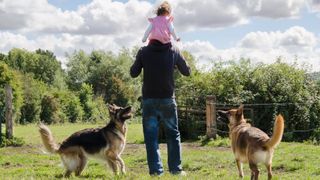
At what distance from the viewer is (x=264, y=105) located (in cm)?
2125

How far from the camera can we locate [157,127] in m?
8.52

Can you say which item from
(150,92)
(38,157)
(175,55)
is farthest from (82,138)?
(38,157)

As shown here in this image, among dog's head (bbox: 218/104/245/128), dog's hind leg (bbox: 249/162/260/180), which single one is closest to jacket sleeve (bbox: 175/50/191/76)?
dog's head (bbox: 218/104/245/128)

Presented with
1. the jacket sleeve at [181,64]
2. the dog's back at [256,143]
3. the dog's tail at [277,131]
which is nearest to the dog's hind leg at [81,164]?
the jacket sleeve at [181,64]

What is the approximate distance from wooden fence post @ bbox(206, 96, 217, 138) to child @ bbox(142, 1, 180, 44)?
11.3 meters

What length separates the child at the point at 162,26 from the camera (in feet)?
26.6

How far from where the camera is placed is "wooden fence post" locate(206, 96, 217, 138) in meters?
19.3

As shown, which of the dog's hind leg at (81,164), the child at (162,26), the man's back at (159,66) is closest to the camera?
the child at (162,26)

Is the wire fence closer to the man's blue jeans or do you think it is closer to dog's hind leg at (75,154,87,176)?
dog's hind leg at (75,154,87,176)

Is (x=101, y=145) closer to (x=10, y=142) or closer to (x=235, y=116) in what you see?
(x=235, y=116)

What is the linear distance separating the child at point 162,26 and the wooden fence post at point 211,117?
37.0 feet

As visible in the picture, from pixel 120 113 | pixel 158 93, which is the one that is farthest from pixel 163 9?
pixel 120 113

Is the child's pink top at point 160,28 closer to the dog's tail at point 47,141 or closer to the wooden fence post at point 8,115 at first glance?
the dog's tail at point 47,141

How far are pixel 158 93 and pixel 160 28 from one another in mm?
1042
